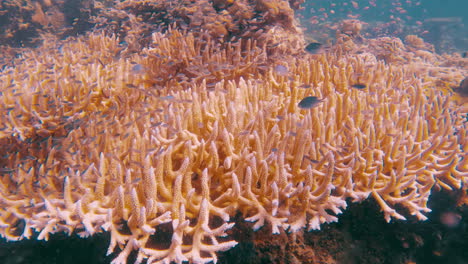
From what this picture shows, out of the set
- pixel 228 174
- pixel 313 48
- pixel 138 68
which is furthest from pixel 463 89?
pixel 138 68

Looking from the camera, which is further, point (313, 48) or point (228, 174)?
point (313, 48)

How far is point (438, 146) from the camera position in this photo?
118 inches

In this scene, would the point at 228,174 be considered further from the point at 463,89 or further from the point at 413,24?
the point at 413,24

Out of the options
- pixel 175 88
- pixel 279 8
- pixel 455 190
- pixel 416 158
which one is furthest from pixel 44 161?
pixel 279 8

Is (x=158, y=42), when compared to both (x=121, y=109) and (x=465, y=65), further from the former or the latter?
(x=465, y=65)

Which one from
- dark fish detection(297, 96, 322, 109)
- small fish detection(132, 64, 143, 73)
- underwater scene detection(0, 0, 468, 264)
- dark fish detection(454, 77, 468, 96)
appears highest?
small fish detection(132, 64, 143, 73)

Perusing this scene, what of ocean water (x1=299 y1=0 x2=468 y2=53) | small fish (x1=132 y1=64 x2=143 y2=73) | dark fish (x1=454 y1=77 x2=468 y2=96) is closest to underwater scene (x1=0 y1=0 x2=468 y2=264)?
small fish (x1=132 y1=64 x2=143 y2=73)

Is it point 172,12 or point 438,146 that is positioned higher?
point 172,12

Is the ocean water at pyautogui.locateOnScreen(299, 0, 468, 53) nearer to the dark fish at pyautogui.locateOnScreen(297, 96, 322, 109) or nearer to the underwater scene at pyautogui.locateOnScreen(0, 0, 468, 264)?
the underwater scene at pyautogui.locateOnScreen(0, 0, 468, 264)

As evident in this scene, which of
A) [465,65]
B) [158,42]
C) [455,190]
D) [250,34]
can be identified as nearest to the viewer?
[455,190]

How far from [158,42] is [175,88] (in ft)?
5.28

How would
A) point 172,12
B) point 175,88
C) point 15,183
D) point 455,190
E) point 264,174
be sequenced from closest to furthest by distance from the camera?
point 264,174 → point 15,183 → point 455,190 → point 175,88 → point 172,12

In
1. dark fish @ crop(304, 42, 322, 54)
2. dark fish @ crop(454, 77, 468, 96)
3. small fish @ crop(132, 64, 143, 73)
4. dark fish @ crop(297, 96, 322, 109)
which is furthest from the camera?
dark fish @ crop(454, 77, 468, 96)

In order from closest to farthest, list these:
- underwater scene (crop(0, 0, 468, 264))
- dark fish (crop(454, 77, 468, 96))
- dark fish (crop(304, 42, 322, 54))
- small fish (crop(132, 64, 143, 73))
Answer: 1. underwater scene (crop(0, 0, 468, 264))
2. small fish (crop(132, 64, 143, 73))
3. dark fish (crop(304, 42, 322, 54))
4. dark fish (crop(454, 77, 468, 96))
